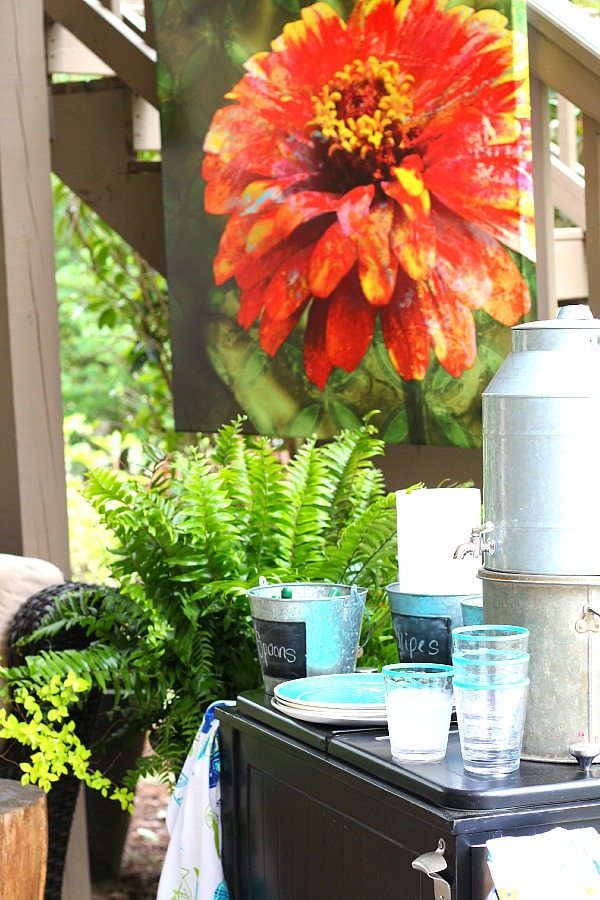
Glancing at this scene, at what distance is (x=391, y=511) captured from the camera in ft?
6.54

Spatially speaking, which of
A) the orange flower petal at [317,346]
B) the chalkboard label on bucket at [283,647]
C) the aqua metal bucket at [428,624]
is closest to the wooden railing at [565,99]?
the orange flower petal at [317,346]

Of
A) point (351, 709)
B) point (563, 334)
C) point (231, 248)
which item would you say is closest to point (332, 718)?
point (351, 709)

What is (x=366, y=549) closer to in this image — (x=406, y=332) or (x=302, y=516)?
(x=302, y=516)

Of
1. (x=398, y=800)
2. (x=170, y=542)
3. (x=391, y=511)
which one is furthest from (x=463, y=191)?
(x=398, y=800)

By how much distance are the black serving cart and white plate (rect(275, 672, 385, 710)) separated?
→ 28 millimetres

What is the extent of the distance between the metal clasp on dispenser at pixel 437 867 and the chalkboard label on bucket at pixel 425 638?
17.0 inches

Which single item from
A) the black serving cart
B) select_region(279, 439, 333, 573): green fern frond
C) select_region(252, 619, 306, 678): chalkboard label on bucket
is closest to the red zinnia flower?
select_region(279, 439, 333, 573): green fern frond

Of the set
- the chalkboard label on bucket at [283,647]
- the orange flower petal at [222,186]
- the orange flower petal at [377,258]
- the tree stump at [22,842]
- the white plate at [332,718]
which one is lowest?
the tree stump at [22,842]

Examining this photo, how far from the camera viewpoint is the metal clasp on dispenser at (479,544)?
1365mm

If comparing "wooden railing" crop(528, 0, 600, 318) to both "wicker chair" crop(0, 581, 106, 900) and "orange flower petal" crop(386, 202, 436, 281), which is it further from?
"wicker chair" crop(0, 581, 106, 900)

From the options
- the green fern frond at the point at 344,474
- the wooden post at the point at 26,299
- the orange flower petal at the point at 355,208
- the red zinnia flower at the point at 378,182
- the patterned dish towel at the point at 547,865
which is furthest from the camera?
the wooden post at the point at 26,299

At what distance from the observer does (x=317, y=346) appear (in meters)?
2.71

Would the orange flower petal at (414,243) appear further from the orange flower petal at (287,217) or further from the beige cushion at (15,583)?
the beige cushion at (15,583)

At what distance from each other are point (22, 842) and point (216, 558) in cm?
57
